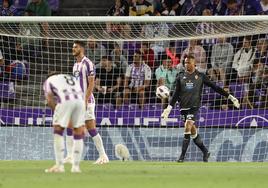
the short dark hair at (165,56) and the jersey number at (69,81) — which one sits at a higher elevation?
the short dark hair at (165,56)

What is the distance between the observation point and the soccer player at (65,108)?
1161 cm

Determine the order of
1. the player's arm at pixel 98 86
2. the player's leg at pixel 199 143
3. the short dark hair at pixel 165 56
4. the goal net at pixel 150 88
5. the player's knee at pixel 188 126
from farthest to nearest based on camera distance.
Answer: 1. the short dark hair at pixel 165 56
2. the player's arm at pixel 98 86
3. the goal net at pixel 150 88
4. the player's leg at pixel 199 143
5. the player's knee at pixel 188 126

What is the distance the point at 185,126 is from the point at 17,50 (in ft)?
16.3

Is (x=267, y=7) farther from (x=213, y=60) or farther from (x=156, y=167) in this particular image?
(x=156, y=167)

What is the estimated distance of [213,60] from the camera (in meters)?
18.6

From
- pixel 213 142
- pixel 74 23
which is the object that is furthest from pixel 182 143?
pixel 74 23

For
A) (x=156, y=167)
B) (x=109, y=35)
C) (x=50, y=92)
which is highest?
(x=109, y=35)

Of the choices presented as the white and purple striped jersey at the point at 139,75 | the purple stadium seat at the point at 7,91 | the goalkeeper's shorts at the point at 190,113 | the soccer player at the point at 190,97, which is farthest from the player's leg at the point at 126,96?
the purple stadium seat at the point at 7,91

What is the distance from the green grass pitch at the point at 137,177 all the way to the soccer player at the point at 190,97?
112 inches

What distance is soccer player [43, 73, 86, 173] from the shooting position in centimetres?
1161

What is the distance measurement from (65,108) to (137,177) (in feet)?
4.76

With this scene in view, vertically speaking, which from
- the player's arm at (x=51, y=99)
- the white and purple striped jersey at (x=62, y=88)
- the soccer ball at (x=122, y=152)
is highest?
the white and purple striped jersey at (x=62, y=88)

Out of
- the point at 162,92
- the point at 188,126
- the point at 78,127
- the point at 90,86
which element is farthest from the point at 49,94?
the point at 162,92

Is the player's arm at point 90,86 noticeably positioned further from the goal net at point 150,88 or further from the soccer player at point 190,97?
the goal net at point 150,88
